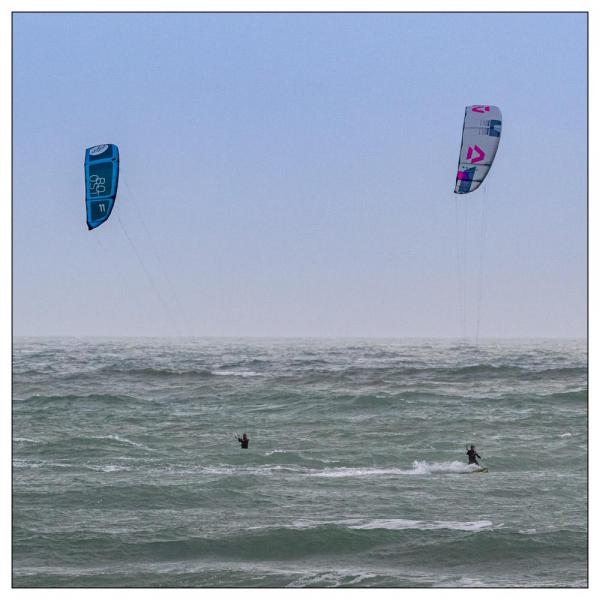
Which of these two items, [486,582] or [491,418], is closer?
[486,582]

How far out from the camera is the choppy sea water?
26141mm

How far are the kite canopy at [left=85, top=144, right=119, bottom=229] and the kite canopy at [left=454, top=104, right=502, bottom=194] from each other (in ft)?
45.6

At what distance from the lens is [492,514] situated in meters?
30.8

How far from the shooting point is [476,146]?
117 feet

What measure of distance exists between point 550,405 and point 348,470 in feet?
78.2

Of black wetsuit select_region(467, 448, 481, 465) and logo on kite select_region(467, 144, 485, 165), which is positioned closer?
logo on kite select_region(467, 144, 485, 165)

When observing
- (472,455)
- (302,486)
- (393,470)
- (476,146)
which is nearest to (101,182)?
(302,486)

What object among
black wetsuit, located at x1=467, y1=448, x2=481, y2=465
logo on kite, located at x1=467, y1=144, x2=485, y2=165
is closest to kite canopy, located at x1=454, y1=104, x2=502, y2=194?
logo on kite, located at x1=467, y1=144, x2=485, y2=165

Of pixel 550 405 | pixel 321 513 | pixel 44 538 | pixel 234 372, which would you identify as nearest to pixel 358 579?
pixel 321 513

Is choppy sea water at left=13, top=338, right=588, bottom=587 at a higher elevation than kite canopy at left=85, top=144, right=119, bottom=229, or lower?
lower

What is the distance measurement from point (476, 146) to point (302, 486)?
15940 millimetres

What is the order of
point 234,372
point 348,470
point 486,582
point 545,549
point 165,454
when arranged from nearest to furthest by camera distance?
point 486,582 → point 545,549 → point 348,470 → point 165,454 → point 234,372

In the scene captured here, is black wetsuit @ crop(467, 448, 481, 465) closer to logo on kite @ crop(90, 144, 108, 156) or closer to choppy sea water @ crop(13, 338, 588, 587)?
choppy sea water @ crop(13, 338, 588, 587)

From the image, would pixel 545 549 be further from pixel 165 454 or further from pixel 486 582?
pixel 165 454
